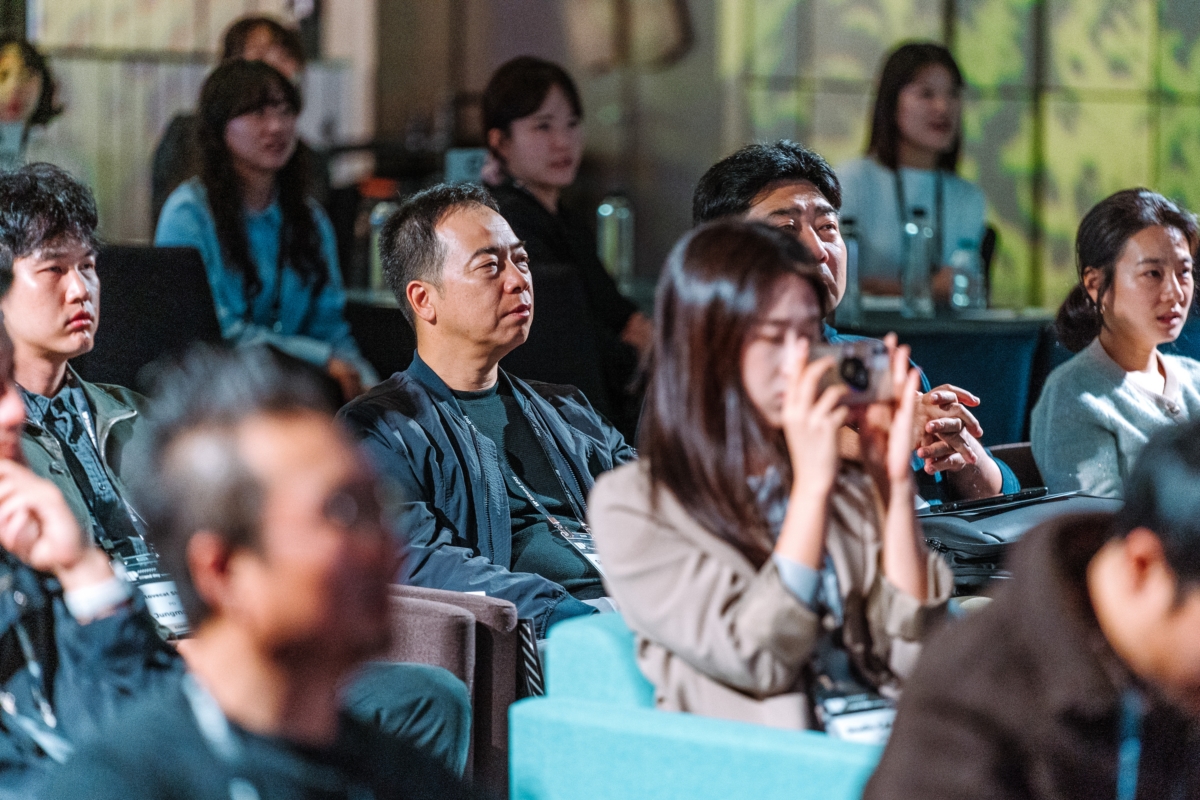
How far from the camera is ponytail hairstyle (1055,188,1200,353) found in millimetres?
3021

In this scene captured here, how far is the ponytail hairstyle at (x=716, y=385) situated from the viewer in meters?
1.53

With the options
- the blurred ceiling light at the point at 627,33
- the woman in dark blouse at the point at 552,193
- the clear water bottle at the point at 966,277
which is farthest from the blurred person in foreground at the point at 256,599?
the blurred ceiling light at the point at 627,33

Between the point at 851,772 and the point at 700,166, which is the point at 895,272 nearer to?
the point at 700,166

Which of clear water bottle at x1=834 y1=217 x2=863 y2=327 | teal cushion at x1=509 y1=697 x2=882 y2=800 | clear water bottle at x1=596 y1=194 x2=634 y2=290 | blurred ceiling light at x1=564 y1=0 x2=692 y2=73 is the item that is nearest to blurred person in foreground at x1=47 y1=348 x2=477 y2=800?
teal cushion at x1=509 y1=697 x2=882 y2=800

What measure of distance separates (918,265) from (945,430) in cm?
217

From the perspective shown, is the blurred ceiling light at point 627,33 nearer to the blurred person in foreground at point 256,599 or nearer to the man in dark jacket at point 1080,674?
the man in dark jacket at point 1080,674

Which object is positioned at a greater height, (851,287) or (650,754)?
(851,287)

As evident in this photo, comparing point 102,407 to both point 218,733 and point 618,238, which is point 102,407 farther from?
point 618,238

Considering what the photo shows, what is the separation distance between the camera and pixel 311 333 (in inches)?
152

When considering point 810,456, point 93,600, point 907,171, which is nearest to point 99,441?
point 93,600

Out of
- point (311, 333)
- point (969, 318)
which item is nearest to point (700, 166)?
point (969, 318)

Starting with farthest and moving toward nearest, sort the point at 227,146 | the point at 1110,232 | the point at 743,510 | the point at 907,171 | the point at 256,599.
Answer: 1. the point at 907,171
2. the point at 227,146
3. the point at 1110,232
4. the point at 743,510
5. the point at 256,599

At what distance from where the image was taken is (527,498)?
2598 mm

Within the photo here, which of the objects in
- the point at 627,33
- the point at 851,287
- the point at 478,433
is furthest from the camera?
the point at 627,33
